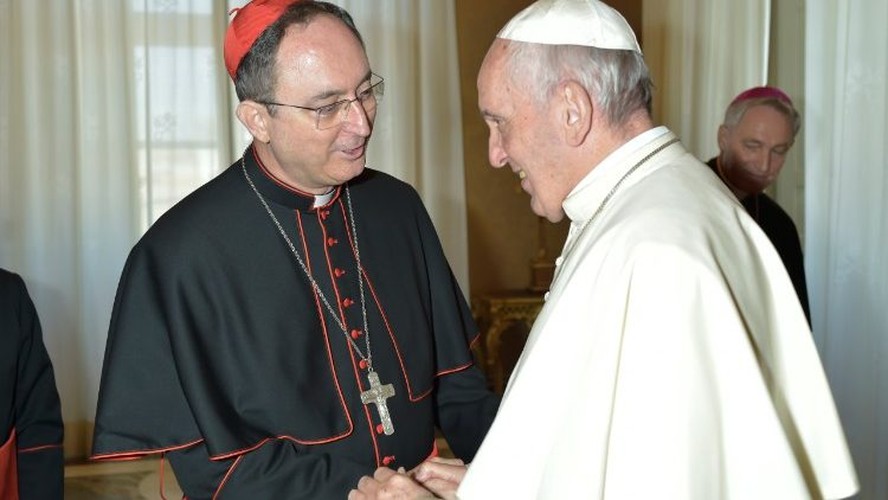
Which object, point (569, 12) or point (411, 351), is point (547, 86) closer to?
point (569, 12)

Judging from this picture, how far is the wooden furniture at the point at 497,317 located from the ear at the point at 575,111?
5358 millimetres

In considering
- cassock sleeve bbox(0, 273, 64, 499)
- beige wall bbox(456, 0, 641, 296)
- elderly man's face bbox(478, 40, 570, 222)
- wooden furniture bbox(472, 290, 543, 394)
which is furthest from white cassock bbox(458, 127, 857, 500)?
beige wall bbox(456, 0, 641, 296)

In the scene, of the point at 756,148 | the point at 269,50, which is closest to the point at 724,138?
the point at 756,148

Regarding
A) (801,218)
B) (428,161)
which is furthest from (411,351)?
(428,161)

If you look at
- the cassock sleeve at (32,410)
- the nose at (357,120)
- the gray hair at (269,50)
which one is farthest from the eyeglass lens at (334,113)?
the cassock sleeve at (32,410)

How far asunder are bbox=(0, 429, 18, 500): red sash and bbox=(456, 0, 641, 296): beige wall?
5.34 meters

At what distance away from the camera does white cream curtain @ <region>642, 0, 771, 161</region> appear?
632 cm

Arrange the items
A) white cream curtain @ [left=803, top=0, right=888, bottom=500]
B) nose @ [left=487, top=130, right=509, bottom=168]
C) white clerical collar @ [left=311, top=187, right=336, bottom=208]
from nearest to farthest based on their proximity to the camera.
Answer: nose @ [left=487, top=130, right=509, bottom=168]
white clerical collar @ [left=311, top=187, right=336, bottom=208]
white cream curtain @ [left=803, top=0, right=888, bottom=500]

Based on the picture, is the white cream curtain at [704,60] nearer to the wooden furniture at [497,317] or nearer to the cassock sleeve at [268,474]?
the wooden furniture at [497,317]

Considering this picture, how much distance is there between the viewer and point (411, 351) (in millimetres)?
2582

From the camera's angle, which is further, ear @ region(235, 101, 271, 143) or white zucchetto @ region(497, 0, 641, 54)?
ear @ region(235, 101, 271, 143)

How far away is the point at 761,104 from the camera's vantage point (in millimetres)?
4332

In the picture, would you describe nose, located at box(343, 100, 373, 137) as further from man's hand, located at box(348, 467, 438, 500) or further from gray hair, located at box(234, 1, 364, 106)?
man's hand, located at box(348, 467, 438, 500)

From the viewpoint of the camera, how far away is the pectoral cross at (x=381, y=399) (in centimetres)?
243
